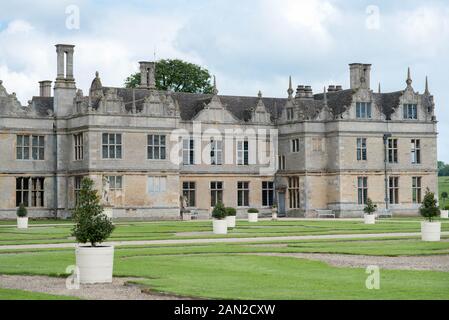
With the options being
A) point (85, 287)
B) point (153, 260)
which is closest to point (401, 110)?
point (153, 260)

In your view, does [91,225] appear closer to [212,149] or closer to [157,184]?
[157,184]

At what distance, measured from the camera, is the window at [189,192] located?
2835 inches

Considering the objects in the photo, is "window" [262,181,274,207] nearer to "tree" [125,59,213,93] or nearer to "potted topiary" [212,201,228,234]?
"tree" [125,59,213,93]

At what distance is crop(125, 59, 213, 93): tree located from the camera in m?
96.8

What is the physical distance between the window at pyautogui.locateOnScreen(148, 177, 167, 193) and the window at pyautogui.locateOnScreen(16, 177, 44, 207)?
24.7 ft

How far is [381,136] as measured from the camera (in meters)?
73.3

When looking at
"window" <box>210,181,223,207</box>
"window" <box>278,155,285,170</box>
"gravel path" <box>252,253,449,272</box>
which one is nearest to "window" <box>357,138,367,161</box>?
"window" <box>278,155,285,170</box>

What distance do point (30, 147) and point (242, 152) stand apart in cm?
1553

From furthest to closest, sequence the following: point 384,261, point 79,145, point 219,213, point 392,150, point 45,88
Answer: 1. point 45,88
2. point 392,150
3. point 79,145
4. point 219,213
5. point 384,261

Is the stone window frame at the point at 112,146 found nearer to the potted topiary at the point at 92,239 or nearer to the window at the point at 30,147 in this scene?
the window at the point at 30,147

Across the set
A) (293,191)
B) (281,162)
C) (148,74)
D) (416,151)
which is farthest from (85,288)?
(416,151)

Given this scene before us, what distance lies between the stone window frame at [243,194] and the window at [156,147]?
7.66 m

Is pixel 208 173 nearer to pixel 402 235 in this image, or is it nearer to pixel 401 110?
pixel 401 110

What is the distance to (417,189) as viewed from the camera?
75375 millimetres
